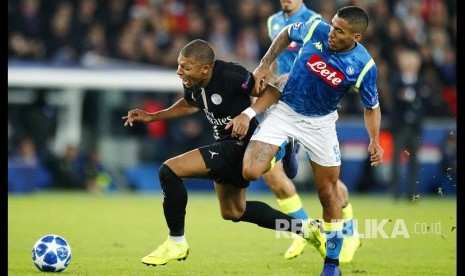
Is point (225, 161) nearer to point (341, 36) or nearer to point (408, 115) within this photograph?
point (341, 36)

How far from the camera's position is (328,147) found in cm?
830

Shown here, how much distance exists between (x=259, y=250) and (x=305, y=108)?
2.41 m

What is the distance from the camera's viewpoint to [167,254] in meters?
7.99

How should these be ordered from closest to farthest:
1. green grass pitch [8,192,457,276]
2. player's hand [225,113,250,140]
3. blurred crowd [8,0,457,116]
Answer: player's hand [225,113,250,140] → green grass pitch [8,192,457,276] → blurred crowd [8,0,457,116]

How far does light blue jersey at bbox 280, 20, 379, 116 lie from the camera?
26.4 ft

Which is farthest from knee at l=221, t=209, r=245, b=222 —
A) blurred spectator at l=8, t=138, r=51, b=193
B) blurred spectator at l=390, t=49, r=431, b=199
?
blurred spectator at l=8, t=138, r=51, b=193

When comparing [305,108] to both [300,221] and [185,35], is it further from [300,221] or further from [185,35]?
[185,35]

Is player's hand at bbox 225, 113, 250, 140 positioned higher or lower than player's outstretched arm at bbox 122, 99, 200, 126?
lower

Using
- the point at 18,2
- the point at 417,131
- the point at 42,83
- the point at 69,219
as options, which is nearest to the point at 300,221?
the point at 69,219

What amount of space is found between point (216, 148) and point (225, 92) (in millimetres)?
488

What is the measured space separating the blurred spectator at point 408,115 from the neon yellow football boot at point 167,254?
895 cm

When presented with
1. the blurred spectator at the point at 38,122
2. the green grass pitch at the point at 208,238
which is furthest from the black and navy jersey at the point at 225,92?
the blurred spectator at the point at 38,122

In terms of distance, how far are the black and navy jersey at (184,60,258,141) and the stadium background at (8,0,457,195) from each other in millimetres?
9726

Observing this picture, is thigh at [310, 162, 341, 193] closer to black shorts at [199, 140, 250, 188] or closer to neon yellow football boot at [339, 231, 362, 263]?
black shorts at [199, 140, 250, 188]
